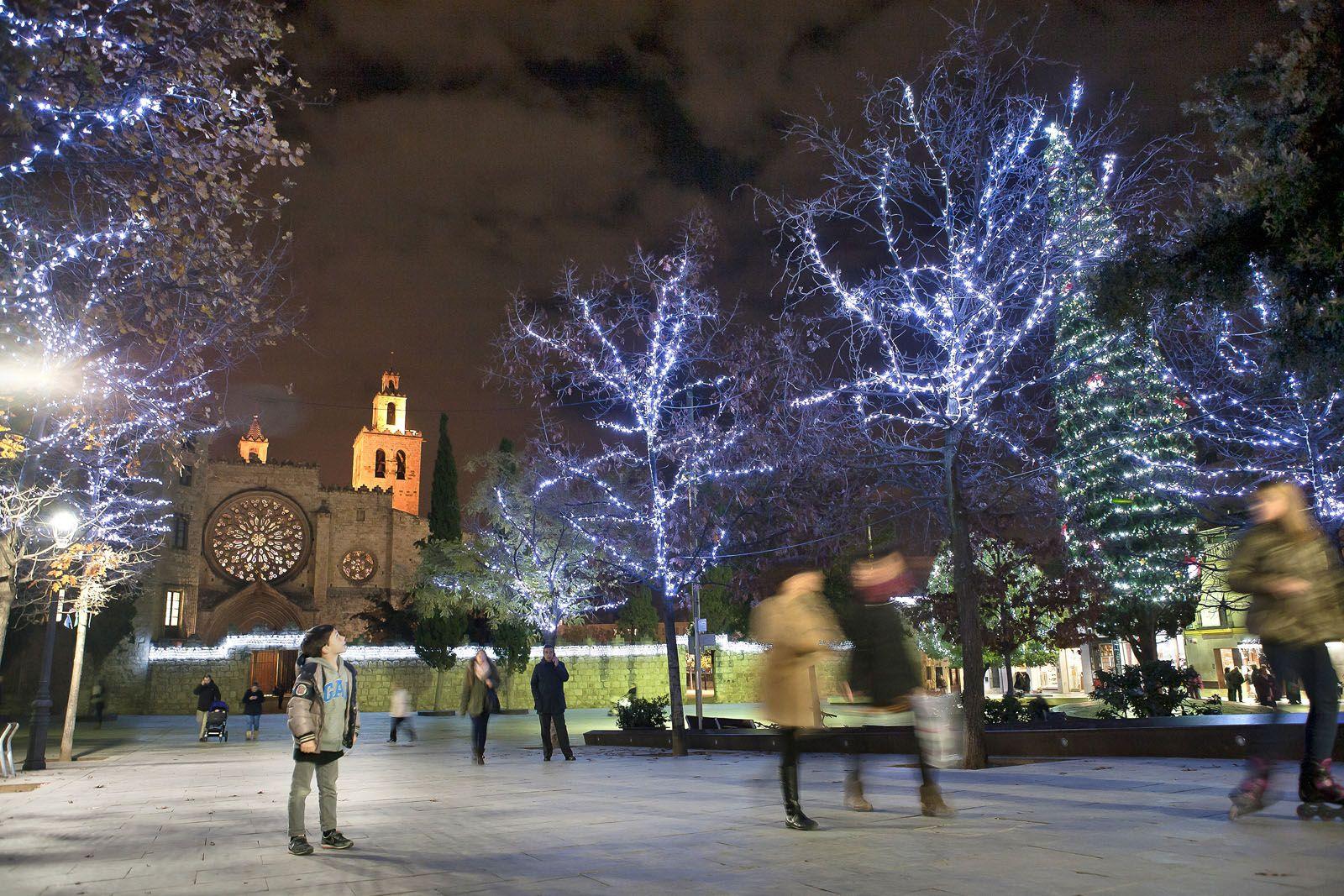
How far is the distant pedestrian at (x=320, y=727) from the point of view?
6031 mm

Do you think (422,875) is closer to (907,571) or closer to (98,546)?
(907,571)

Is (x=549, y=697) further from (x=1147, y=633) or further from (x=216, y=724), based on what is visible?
(x=1147, y=633)

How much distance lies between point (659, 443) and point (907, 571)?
953cm

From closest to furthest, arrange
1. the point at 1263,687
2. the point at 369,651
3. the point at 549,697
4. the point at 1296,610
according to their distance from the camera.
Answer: the point at 1296,610 → the point at 549,697 → the point at 1263,687 → the point at 369,651

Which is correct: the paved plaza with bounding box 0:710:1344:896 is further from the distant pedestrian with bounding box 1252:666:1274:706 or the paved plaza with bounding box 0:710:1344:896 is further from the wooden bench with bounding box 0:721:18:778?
the distant pedestrian with bounding box 1252:666:1274:706

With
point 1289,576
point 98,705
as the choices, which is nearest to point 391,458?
point 98,705

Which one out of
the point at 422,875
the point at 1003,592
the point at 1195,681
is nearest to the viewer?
the point at 422,875

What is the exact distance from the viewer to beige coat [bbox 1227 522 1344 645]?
511 centimetres

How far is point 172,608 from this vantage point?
4950cm

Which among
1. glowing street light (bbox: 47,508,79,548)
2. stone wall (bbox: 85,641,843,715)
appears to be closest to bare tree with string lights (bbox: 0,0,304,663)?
glowing street light (bbox: 47,508,79,548)

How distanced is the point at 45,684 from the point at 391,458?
247 feet

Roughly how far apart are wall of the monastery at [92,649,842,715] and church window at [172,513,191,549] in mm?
9008

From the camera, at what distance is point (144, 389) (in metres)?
12.5

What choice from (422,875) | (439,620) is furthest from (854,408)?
(439,620)
